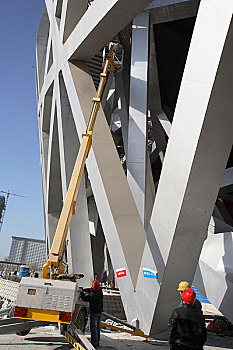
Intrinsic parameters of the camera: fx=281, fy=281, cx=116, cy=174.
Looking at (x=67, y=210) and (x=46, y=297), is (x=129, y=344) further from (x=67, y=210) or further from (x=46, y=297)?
(x=67, y=210)

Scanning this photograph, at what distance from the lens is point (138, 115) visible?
8.68 metres

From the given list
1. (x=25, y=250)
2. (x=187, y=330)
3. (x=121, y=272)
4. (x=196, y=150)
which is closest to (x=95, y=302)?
(x=121, y=272)

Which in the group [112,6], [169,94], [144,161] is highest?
[169,94]

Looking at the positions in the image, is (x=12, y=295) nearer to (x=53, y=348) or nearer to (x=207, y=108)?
(x=53, y=348)

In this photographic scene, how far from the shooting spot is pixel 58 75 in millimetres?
10484

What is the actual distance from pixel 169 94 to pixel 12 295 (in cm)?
1574

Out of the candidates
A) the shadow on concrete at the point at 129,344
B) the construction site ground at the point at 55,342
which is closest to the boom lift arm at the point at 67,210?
the construction site ground at the point at 55,342

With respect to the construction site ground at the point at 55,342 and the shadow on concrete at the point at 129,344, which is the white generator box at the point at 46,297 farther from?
the shadow on concrete at the point at 129,344

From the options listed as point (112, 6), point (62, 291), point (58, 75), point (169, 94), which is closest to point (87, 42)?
point (112, 6)

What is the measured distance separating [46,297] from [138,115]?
236 inches

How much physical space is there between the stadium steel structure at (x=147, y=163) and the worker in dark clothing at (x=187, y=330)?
149 cm

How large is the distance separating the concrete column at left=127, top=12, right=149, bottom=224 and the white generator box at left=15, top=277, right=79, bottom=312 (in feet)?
12.3

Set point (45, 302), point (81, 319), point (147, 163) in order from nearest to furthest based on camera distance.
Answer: point (45, 302) → point (81, 319) → point (147, 163)

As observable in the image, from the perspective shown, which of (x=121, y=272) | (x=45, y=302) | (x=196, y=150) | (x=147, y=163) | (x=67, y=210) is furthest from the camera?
(x=147, y=163)
